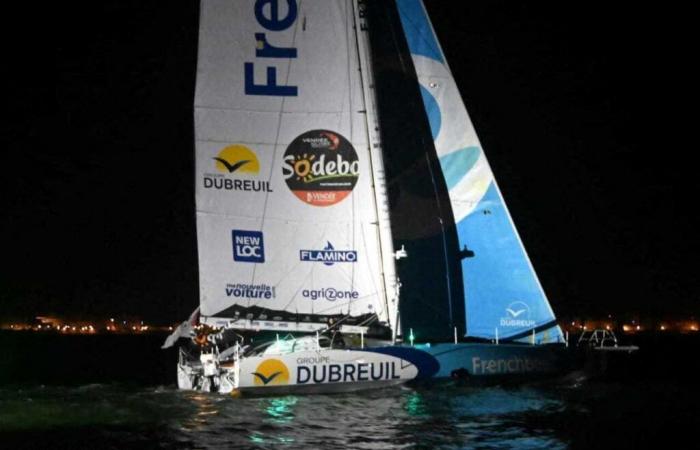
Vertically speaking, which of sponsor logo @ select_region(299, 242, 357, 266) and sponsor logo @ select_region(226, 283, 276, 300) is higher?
sponsor logo @ select_region(299, 242, 357, 266)

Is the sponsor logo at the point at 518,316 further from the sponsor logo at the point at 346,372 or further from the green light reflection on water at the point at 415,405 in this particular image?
the sponsor logo at the point at 346,372

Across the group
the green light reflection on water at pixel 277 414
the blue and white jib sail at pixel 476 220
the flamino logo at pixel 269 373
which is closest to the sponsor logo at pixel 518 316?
the blue and white jib sail at pixel 476 220

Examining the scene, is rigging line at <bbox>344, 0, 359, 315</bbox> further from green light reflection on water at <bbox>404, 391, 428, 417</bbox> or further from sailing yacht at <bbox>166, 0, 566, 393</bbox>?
green light reflection on water at <bbox>404, 391, 428, 417</bbox>

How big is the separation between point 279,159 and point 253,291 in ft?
9.01

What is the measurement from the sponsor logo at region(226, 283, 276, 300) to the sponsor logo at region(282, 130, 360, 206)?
6.39ft

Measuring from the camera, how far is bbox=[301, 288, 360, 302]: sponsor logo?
19078 mm

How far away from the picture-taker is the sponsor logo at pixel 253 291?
19203 millimetres

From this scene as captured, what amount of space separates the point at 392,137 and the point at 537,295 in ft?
17.7

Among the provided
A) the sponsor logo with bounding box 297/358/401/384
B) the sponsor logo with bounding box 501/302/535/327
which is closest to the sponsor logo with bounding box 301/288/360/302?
the sponsor logo with bounding box 297/358/401/384

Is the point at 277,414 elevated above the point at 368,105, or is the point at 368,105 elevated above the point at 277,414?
the point at 368,105

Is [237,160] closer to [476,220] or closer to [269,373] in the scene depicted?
[269,373]

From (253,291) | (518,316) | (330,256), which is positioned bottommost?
(518,316)

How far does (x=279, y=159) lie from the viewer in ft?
63.7

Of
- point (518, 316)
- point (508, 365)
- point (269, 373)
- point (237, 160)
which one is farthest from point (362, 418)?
point (237, 160)
